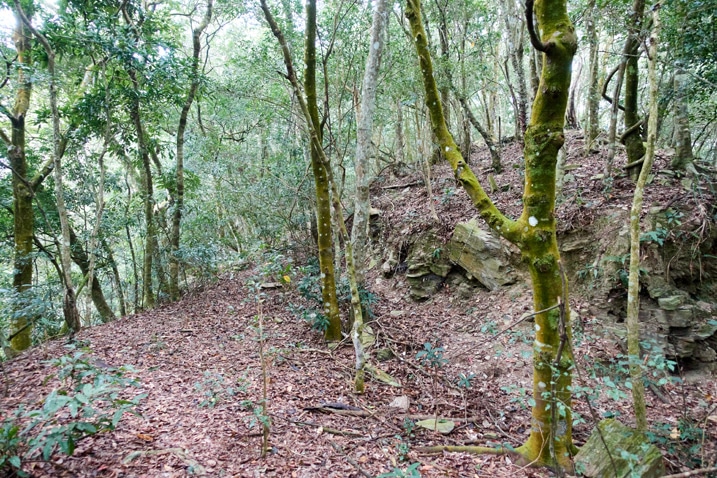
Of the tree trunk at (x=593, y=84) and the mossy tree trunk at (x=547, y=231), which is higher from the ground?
the tree trunk at (x=593, y=84)

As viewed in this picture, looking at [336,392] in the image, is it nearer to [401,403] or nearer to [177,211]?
[401,403]

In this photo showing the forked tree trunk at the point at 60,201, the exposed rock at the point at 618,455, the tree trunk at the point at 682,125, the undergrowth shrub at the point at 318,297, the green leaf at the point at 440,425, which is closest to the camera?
the exposed rock at the point at 618,455

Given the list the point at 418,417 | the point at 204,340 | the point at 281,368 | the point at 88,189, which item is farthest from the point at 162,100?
the point at 418,417

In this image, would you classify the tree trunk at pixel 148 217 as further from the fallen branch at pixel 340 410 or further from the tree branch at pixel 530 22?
the tree branch at pixel 530 22

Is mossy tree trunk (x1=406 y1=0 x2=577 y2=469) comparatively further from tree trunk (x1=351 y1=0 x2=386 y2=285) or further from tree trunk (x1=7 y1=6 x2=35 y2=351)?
tree trunk (x1=7 y1=6 x2=35 y2=351)

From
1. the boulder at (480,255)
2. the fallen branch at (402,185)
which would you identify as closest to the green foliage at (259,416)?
the boulder at (480,255)

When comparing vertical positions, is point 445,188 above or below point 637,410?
above

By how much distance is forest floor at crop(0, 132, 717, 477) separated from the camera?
10.5 feet

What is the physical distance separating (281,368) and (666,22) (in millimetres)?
8355

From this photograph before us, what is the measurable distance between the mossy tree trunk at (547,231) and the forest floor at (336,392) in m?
0.24

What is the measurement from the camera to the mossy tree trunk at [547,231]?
9.38 feet

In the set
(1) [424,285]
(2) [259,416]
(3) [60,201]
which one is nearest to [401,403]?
(2) [259,416]

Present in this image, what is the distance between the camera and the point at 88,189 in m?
8.80

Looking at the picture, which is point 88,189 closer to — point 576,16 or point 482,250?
point 482,250
